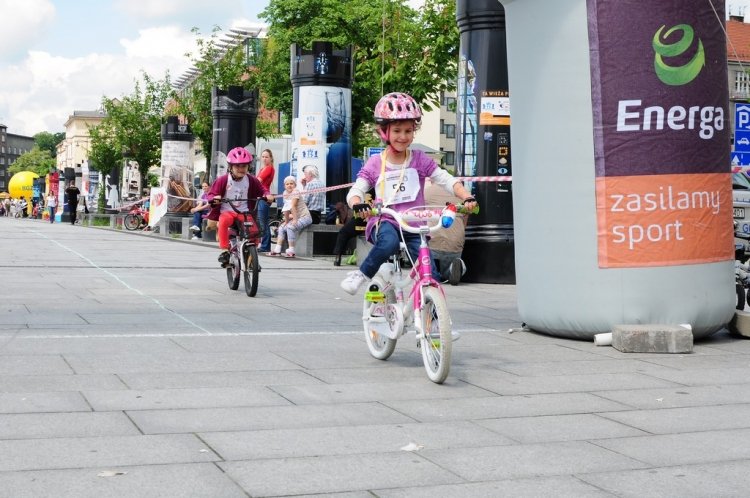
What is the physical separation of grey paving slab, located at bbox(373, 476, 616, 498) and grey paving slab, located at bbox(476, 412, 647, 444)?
2.56 ft

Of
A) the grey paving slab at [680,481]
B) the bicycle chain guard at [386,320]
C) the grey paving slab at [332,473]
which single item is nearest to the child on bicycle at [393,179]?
the bicycle chain guard at [386,320]

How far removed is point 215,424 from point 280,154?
39.3m

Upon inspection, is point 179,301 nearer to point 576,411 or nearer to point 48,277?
point 48,277

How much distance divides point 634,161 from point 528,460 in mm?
→ 4149

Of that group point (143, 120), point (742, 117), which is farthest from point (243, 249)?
point (143, 120)

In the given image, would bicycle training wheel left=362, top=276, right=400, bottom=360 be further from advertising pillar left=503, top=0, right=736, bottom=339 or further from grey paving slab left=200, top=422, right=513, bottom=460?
grey paving slab left=200, top=422, right=513, bottom=460

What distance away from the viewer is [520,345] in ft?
28.5

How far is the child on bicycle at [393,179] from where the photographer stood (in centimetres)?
745

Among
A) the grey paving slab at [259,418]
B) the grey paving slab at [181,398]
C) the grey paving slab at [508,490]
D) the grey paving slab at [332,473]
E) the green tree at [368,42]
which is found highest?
the green tree at [368,42]

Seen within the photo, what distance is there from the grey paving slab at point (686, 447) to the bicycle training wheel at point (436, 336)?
4.92 ft

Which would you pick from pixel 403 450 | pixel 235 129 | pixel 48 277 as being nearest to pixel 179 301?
pixel 48 277

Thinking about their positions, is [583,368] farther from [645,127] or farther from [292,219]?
[292,219]

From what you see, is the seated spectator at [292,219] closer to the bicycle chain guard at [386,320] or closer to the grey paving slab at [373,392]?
the bicycle chain guard at [386,320]

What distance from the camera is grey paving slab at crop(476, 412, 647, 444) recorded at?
5297mm
